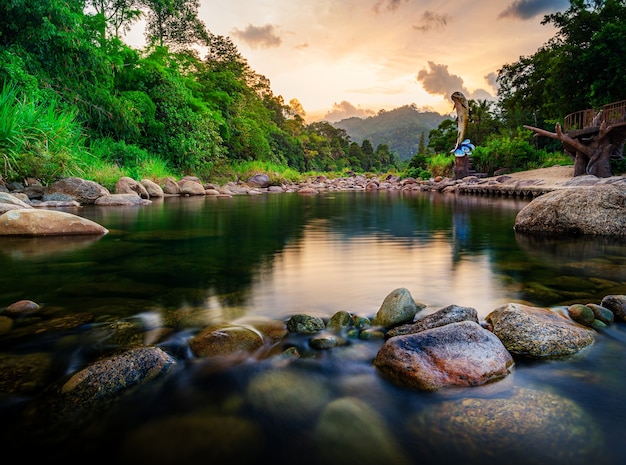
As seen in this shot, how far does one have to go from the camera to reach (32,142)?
9906 mm

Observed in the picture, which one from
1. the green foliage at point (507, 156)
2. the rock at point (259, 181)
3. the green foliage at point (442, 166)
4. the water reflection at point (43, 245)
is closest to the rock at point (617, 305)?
the water reflection at point (43, 245)

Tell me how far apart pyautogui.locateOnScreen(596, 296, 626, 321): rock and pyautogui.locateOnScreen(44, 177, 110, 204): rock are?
472 inches

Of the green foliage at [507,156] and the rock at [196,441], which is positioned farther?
the green foliage at [507,156]

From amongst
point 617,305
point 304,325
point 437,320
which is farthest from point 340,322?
point 617,305

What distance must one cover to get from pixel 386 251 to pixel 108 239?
164 inches

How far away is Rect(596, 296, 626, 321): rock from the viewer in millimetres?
2543

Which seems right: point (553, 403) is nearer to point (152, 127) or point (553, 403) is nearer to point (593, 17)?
point (152, 127)

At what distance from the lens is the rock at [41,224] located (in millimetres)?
5609

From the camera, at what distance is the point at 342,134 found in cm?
6788

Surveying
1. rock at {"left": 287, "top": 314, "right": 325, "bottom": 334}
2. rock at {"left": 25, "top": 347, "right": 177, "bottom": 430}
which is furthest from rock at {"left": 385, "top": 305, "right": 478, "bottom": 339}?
rock at {"left": 25, "top": 347, "right": 177, "bottom": 430}

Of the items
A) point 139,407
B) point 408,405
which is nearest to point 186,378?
point 139,407

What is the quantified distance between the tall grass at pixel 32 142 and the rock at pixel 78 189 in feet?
1.18

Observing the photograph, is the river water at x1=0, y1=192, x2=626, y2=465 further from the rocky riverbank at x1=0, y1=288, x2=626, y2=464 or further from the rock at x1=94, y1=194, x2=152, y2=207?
the rock at x1=94, y1=194, x2=152, y2=207

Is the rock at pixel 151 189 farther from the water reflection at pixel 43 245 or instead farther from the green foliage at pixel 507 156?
the green foliage at pixel 507 156
